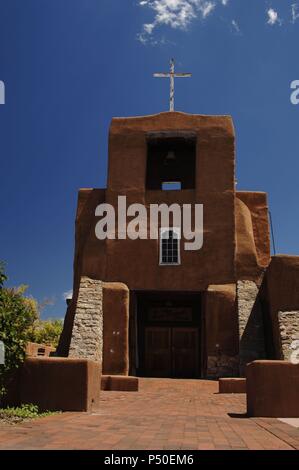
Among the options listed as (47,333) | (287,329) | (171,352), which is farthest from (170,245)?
(47,333)

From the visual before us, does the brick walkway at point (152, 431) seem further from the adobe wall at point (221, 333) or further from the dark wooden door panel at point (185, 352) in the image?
the dark wooden door panel at point (185, 352)

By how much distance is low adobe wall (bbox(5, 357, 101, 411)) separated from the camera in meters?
9.08

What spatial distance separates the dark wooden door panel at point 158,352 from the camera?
72.3 ft

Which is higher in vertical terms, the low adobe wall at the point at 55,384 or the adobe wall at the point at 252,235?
the adobe wall at the point at 252,235

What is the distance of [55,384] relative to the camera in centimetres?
912

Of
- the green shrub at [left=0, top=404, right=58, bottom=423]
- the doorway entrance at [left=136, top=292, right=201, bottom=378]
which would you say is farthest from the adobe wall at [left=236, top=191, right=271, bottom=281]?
the green shrub at [left=0, top=404, right=58, bottom=423]

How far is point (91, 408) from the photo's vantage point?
957 centimetres

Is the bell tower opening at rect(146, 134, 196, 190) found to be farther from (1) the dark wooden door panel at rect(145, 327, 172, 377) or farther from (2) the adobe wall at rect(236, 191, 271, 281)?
(1) the dark wooden door panel at rect(145, 327, 172, 377)

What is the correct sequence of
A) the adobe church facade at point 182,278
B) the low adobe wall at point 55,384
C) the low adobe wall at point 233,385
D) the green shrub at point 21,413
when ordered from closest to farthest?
1. the green shrub at point 21,413
2. the low adobe wall at point 55,384
3. the low adobe wall at point 233,385
4. the adobe church facade at point 182,278

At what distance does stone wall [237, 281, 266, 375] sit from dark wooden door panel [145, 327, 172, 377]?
15.6 ft

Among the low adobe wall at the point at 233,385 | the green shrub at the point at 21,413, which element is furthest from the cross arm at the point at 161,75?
the green shrub at the point at 21,413

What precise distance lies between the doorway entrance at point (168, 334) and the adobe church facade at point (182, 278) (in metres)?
0.04

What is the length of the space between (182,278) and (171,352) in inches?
161

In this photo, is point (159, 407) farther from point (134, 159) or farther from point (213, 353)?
point (134, 159)
